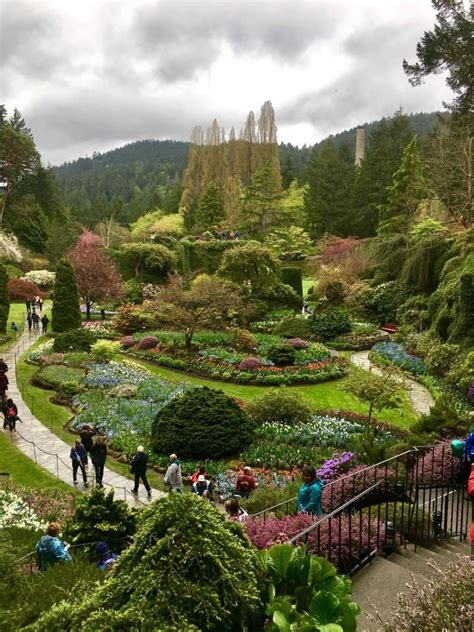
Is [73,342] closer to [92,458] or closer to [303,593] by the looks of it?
[92,458]

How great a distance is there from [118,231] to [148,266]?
77.9 ft

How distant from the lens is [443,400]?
13.5m

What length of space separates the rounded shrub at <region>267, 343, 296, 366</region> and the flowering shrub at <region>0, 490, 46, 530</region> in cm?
1391

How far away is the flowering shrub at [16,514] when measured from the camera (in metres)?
8.63

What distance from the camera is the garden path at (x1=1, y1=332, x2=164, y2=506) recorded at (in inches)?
446

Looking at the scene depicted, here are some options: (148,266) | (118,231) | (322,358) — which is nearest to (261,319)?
(322,358)

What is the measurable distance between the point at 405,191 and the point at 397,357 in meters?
26.4

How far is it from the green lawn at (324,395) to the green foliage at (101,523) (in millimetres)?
8920

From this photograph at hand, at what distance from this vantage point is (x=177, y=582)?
11.7 feet

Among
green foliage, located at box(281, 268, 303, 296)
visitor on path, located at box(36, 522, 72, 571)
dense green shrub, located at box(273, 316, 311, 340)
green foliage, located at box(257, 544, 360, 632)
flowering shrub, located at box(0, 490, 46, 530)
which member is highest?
green foliage, located at box(281, 268, 303, 296)

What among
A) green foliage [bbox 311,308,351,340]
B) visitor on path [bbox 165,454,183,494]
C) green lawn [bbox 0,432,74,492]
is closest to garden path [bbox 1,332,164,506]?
green lawn [bbox 0,432,74,492]

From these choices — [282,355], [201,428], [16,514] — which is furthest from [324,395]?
[16,514]

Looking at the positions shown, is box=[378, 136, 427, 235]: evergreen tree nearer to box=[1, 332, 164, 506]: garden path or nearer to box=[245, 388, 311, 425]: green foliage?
box=[245, 388, 311, 425]: green foliage

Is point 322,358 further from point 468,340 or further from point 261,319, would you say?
point 261,319
